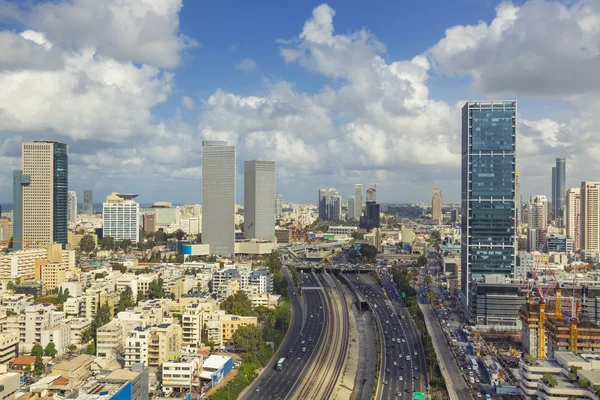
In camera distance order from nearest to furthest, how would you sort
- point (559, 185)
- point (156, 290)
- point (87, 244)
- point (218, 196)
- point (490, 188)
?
point (490, 188), point (156, 290), point (218, 196), point (87, 244), point (559, 185)

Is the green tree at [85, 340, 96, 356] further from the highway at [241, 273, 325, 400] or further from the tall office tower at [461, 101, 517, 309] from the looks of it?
the tall office tower at [461, 101, 517, 309]

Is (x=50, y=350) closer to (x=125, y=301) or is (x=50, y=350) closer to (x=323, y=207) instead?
(x=125, y=301)

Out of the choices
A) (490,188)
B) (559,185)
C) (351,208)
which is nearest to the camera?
(490,188)

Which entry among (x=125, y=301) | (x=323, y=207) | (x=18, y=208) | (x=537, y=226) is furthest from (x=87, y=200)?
(x=125, y=301)

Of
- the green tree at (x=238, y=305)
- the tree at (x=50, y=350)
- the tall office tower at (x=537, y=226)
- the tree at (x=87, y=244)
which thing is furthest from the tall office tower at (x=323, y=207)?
the tree at (x=50, y=350)

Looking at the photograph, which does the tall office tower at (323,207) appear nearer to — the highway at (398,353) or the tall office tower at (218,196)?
the tall office tower at (218,196)

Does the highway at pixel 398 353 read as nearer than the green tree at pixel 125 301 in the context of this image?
Yes
